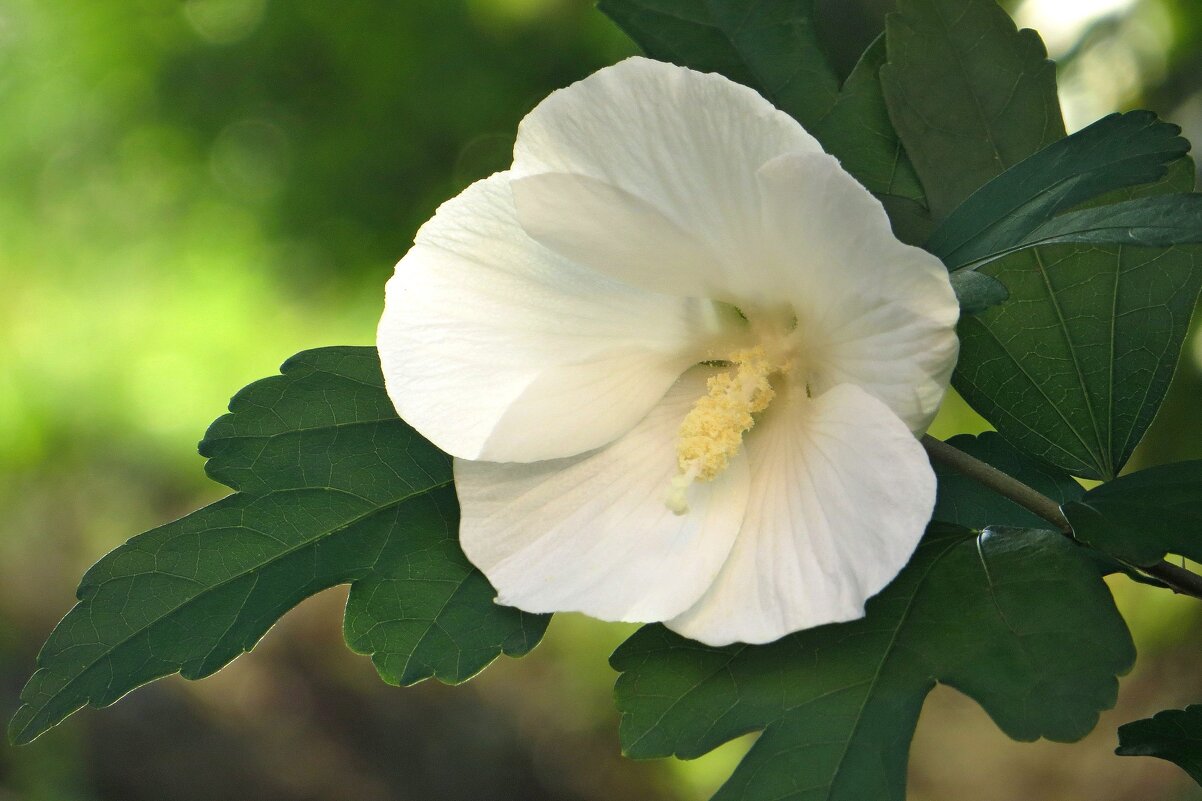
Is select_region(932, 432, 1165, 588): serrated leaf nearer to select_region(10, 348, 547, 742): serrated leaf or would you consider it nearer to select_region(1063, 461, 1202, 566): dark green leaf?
select_region(1063, 461, 1202, 566): dark green leaf

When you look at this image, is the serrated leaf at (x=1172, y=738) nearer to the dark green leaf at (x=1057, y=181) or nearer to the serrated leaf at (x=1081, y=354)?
the serrated leaf at (x=1081, y=354)

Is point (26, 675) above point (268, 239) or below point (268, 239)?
below

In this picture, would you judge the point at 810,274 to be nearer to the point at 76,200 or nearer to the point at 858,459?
the point at 858,459

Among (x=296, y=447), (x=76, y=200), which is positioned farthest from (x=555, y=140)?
(x=76, y=200)

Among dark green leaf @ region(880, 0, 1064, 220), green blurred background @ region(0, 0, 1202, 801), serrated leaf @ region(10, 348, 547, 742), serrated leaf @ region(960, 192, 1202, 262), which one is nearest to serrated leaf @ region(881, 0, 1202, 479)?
dark green leaf @ region(880, 0, 1064, 220)

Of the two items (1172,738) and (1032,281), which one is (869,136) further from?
A: (1172,738)

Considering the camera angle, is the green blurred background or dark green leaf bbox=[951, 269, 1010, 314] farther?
the green blurred background
